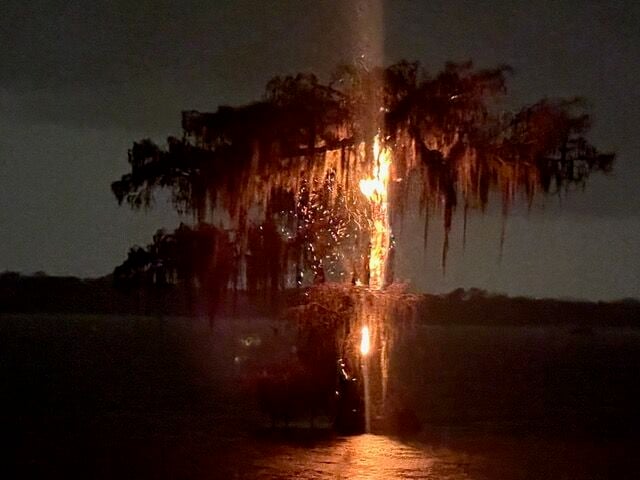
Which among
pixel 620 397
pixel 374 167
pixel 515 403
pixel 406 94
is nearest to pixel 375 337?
pixel 374 167

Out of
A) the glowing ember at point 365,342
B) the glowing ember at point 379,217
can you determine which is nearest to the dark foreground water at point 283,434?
the glowing ember at point 365,342

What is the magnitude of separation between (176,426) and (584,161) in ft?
24.4

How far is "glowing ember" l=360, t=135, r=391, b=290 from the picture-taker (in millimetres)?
16141

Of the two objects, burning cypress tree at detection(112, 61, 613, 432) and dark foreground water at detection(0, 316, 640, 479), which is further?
burning cypress tree at detection(112, 61, 613, 432)

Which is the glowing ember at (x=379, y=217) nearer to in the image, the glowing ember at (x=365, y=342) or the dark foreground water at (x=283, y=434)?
the glowing ember at (x=365, y=342)

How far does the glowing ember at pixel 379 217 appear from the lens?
16.1 meters

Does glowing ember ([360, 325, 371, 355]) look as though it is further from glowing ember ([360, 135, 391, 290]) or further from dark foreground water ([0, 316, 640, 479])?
dark foreground water ([0, 316, 640, 479])

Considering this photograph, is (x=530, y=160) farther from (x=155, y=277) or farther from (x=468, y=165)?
(x=155, y=277)

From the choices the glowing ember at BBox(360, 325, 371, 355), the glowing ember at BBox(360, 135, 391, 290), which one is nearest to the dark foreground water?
the glowing ember at BBox(360, 325, 371, 355)

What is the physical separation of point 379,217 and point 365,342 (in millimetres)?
1809

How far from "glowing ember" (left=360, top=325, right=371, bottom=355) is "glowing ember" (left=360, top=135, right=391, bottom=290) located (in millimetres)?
628

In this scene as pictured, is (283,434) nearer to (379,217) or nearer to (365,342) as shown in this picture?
(365,342)

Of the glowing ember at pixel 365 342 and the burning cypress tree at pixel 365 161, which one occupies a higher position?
the burning cypress tree at pixel 365 161

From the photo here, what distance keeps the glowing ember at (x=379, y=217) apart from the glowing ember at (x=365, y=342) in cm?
63
